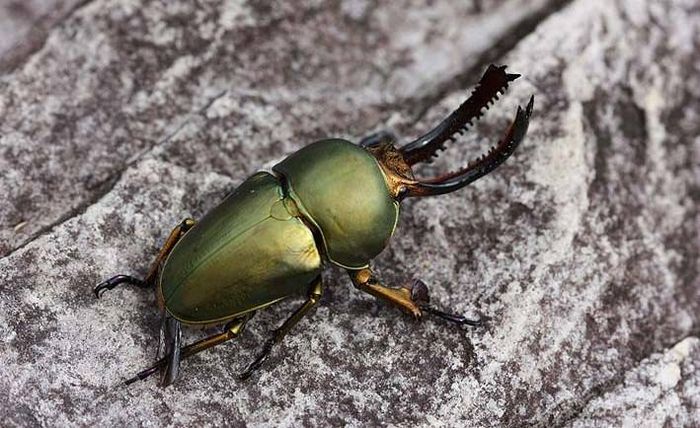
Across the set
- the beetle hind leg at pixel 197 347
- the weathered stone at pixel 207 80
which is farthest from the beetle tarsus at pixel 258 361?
the weathered stone at pixel 207 80

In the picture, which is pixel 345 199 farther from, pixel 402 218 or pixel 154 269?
pixel 154 269

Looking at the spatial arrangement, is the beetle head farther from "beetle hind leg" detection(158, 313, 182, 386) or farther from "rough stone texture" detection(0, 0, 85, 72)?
"rough stone texture" detection(0, 0, 85, 72)

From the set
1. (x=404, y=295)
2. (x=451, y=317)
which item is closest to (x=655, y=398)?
(x=451, y=317)

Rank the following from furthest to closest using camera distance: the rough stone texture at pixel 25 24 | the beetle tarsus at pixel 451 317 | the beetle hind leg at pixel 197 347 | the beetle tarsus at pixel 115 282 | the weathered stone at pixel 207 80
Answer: the rough stone texture at pixel 25 24
the weathered stone at pixel 207 80
the beetle tarsus at pixel 451 317
the beetle tarsus at pixel 115 282
the beetle hind leg at pixel 197 347

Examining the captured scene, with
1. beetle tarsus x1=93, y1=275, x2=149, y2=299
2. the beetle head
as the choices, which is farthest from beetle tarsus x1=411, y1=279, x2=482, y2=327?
beetle tarsus x1=93, y1=275, x2=149, y2=299

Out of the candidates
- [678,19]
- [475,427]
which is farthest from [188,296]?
[678,19]

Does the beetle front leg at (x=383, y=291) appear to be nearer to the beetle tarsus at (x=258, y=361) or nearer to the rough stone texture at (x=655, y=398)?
the beetle tarsus at (x=258, y=361)

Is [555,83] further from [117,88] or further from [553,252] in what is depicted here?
[117,88]
